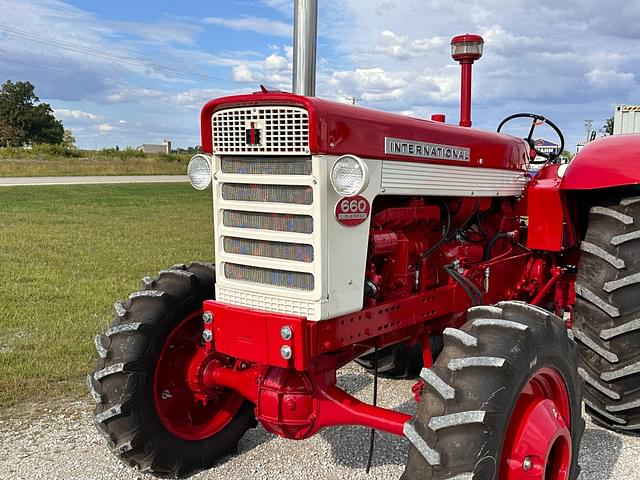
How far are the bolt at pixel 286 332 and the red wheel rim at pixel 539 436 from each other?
964mm

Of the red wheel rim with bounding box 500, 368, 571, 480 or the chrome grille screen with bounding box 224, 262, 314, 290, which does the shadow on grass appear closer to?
the red wheel rim with bounding box 500, 368, 571, 480

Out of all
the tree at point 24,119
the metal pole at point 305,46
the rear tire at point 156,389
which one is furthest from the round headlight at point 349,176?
the tree at point 24,119

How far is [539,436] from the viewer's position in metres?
2.62

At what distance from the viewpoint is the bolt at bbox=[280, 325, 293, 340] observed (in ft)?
8.61

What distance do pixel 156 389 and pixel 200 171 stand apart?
1.20 meters

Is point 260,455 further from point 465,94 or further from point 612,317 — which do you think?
point 465,94

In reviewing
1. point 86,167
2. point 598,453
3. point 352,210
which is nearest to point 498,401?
point 352,210

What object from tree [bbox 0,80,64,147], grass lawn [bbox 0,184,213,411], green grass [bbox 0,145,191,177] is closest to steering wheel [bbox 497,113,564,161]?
grass lawn [bbox 0,184,213,411]

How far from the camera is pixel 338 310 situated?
2723 mm

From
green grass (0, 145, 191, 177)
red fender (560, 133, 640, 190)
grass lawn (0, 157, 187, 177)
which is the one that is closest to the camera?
red fender (560, 133, 640, 190)

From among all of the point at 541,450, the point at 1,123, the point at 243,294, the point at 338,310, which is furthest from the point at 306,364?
the point at 1,123

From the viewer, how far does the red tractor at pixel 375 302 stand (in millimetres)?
2533

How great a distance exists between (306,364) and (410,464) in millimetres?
588

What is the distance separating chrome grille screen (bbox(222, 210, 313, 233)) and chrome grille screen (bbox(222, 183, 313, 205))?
64 millimetres
